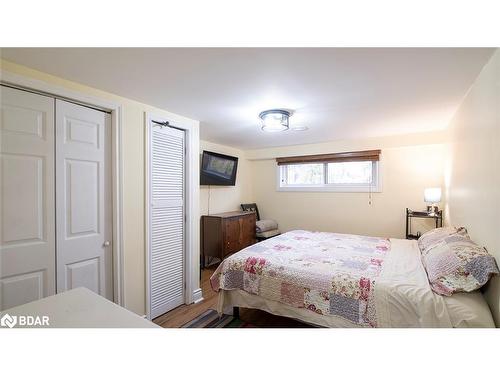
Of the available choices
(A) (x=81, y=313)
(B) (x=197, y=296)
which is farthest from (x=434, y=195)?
(A) (x=81, y=313)

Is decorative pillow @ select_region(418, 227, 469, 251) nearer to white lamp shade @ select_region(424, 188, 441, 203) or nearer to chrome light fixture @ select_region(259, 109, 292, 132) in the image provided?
white lamp shade @ select_region(424, 188, 441, 203)

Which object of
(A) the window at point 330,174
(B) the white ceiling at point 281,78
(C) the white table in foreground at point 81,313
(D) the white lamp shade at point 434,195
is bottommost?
(C) the white table in foreground at point 81,313

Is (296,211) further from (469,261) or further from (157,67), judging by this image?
(157,67)

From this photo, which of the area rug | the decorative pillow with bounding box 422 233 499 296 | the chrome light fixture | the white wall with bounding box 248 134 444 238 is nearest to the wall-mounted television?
the white wall with bounding box 248 134 444 238

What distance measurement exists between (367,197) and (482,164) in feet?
7.21

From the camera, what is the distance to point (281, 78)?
166cm

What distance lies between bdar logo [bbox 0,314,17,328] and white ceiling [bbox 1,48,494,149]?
1364 mm

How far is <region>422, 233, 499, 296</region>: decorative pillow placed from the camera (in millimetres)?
1412

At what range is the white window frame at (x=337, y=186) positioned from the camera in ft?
12.2

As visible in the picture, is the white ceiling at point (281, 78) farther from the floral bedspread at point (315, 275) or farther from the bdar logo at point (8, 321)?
the floral bedspread at point (315, 275)

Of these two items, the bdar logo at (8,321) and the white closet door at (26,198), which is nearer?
the bdar logo at (8,321)

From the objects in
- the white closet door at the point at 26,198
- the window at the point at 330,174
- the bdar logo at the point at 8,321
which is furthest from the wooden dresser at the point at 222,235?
the bdar logo at the point at 8,321

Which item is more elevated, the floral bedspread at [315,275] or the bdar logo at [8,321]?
the bdar logo at [8,321]
